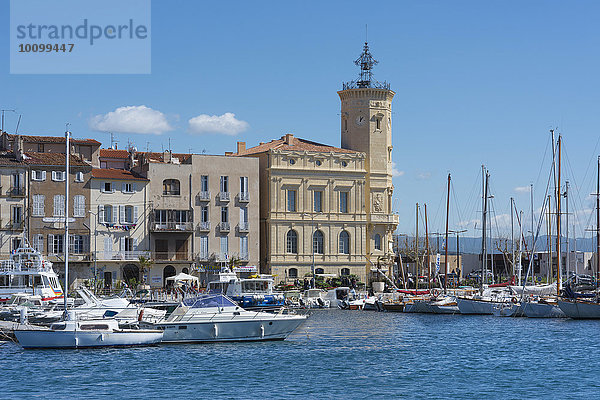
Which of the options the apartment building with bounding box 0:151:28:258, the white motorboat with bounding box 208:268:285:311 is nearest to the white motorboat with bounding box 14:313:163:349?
the white motorboat with bounding box 208:268:285:311

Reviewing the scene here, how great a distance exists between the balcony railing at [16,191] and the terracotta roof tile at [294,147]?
24558 mm

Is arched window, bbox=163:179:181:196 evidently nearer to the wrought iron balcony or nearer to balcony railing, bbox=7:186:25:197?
the wrought iron balcony

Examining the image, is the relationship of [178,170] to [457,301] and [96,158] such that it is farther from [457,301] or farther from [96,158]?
[457,301]

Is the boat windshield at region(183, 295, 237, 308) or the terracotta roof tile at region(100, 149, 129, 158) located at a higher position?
the terracotta roof tile at region(100, 149, 129, 158)

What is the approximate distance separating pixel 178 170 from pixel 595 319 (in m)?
40.2

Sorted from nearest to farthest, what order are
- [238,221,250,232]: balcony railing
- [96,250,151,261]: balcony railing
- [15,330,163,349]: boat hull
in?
[15,330,163,349]: boat hull, [96,250,151,261]: balcony railing, [238,221,250,232]: balcony railing

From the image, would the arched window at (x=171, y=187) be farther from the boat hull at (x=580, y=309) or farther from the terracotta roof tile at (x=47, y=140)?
the boat hull at (x=580, y=309)

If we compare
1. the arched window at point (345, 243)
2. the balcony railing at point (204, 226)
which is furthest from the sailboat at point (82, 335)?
the arched window at point (345, 243)

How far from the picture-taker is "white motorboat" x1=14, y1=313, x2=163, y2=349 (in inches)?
1668

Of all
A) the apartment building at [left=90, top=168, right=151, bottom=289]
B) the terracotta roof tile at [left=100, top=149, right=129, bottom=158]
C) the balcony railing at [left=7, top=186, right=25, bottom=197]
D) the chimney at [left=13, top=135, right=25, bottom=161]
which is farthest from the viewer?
the terracotta roof tile at [left=100, top=149, right=129, bottom=158]

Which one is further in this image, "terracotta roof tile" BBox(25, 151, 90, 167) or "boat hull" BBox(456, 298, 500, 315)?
"terracotta roof tile" BBox(25, 151, 90, 167)

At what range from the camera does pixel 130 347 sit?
143 ft

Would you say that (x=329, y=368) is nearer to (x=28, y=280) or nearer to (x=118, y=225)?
(x=28, y=280)

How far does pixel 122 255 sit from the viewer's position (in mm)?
81500
